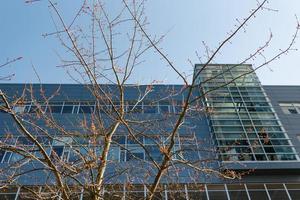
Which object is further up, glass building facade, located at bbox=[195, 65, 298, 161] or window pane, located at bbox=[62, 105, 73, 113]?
window pane, located at bbox=[62, 105, 73, 113]

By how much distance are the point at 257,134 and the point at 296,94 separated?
322 inches

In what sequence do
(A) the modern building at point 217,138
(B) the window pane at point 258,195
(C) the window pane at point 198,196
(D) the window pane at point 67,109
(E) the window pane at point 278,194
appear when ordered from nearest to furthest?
(A) the modern building at point 217,138 < (C) the window pane at point 198,196 < (B) the window pane at point 258,195 < (E) the window pane at point 278,194 < (D) the window pane at point 67,109

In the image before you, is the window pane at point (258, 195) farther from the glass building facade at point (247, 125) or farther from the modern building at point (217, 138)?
the glass building facade at point (247, 125)

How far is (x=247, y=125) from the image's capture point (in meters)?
20.2

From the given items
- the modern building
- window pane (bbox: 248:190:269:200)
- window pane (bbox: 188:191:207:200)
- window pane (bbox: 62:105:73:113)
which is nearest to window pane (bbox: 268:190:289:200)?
the modern building

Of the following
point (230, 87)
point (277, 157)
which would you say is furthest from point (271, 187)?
point (230, 87)

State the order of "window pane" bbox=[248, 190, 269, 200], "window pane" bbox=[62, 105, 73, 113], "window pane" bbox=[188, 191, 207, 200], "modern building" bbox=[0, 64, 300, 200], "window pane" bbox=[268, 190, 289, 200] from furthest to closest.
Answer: "window pane" bbox=[62, 105, 73, 113] < "window pane" bbox=[268, 190, 289, 200] < "window pane" bbox=[248, 190, 269, 200] < "window pane" bbox=[188, 191, 207, 200] < "modern building" bbox=[0, 64, 300, 200]

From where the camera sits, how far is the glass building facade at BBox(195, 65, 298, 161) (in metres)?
18.2

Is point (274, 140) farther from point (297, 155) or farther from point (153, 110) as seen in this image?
point (153, 110)

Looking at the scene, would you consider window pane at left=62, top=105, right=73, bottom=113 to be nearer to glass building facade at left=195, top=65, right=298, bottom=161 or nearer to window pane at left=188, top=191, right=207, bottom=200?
glass building facade at left=195, top=65, right=298, bottom=161

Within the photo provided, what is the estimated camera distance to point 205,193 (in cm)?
1659

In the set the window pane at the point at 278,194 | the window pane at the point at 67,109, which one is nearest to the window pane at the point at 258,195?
the window pane at the point at 278,194

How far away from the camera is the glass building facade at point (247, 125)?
18.2 meters

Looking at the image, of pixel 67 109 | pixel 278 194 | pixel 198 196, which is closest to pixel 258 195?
pixel 278 194
